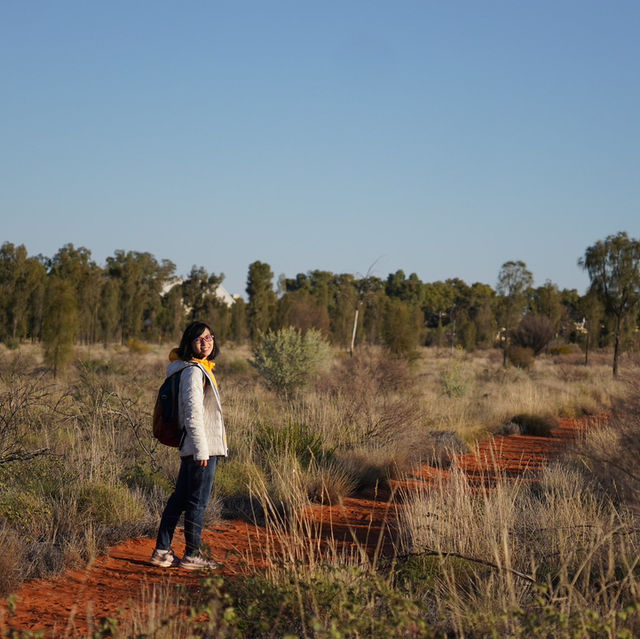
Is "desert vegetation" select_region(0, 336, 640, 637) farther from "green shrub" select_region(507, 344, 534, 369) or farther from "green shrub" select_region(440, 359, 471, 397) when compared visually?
"green shrub" select_region(507, 344, 534, 369)

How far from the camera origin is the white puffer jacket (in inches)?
210

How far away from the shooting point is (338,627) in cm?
317

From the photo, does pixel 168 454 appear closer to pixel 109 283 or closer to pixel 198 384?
pixel 198 384

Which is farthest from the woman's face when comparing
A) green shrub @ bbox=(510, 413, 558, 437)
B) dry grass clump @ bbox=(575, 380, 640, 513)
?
green shrub @ bbox=(510, 413, 558, 437)

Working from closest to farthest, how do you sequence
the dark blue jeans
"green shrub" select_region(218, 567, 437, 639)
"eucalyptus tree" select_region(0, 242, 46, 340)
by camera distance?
1. "green shrub" select_region(218, 567, 437, 639)
2. the dark blue jeans
3. "eucalyptus tree" select_region(0, 242, 46, 340)

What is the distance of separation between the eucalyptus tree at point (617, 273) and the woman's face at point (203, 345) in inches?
Answer: 1096

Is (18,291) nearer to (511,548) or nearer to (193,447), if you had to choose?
(193,447)

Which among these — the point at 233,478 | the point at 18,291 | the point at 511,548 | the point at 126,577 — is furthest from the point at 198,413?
the point at 18,291

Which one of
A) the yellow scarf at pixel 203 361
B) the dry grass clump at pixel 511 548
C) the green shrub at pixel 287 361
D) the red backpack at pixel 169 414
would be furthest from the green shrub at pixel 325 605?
the green shrub at pixel 287 361

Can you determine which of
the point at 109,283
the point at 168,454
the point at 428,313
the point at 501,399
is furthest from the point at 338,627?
the point at 428,313

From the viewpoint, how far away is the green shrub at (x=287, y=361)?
17.7m

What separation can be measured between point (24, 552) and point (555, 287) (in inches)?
2009

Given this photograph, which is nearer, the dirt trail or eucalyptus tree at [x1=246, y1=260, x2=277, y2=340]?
the dirt trail

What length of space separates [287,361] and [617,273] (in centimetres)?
1894
